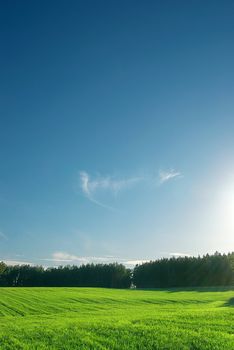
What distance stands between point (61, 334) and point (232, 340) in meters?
8.54

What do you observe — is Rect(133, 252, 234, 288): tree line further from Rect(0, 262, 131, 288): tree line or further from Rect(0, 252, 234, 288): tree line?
Rect(0, 262, 131, 288): tree line

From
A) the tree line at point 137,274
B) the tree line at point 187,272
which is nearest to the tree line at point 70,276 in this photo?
the tree line at point 137,274

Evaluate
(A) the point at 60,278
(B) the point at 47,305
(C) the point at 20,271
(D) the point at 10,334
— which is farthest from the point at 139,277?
(D) the point at 10,334

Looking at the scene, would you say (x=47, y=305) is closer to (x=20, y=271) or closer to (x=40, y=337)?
(x=40, y=337)

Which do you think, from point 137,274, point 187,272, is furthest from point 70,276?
point 187,272

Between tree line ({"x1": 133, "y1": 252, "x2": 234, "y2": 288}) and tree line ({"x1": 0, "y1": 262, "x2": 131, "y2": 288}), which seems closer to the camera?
tree line ({"x1": 133, "y1": 252, "x2": 234, "y2": 288})

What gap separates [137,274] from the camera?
16500 cm

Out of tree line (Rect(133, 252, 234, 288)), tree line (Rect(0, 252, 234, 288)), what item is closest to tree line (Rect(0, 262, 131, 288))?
tree line (Rect(0, 252, 234, 288))

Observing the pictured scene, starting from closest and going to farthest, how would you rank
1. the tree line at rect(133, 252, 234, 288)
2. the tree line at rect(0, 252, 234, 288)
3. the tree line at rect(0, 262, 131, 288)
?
1. the tree line at rect(133, 252, 234, 288)
2. the tree line at rect(0, 252, 234, 288)
3. the tree line at rect(0, 262, 131, 288)

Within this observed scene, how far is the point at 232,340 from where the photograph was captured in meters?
16.2

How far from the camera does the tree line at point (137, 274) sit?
140 m

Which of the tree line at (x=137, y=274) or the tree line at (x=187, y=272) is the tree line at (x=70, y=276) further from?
the tree line at (x=187, y=272)

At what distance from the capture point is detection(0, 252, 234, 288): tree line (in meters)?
140

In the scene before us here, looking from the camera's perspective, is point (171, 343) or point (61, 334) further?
point (61, 334)
